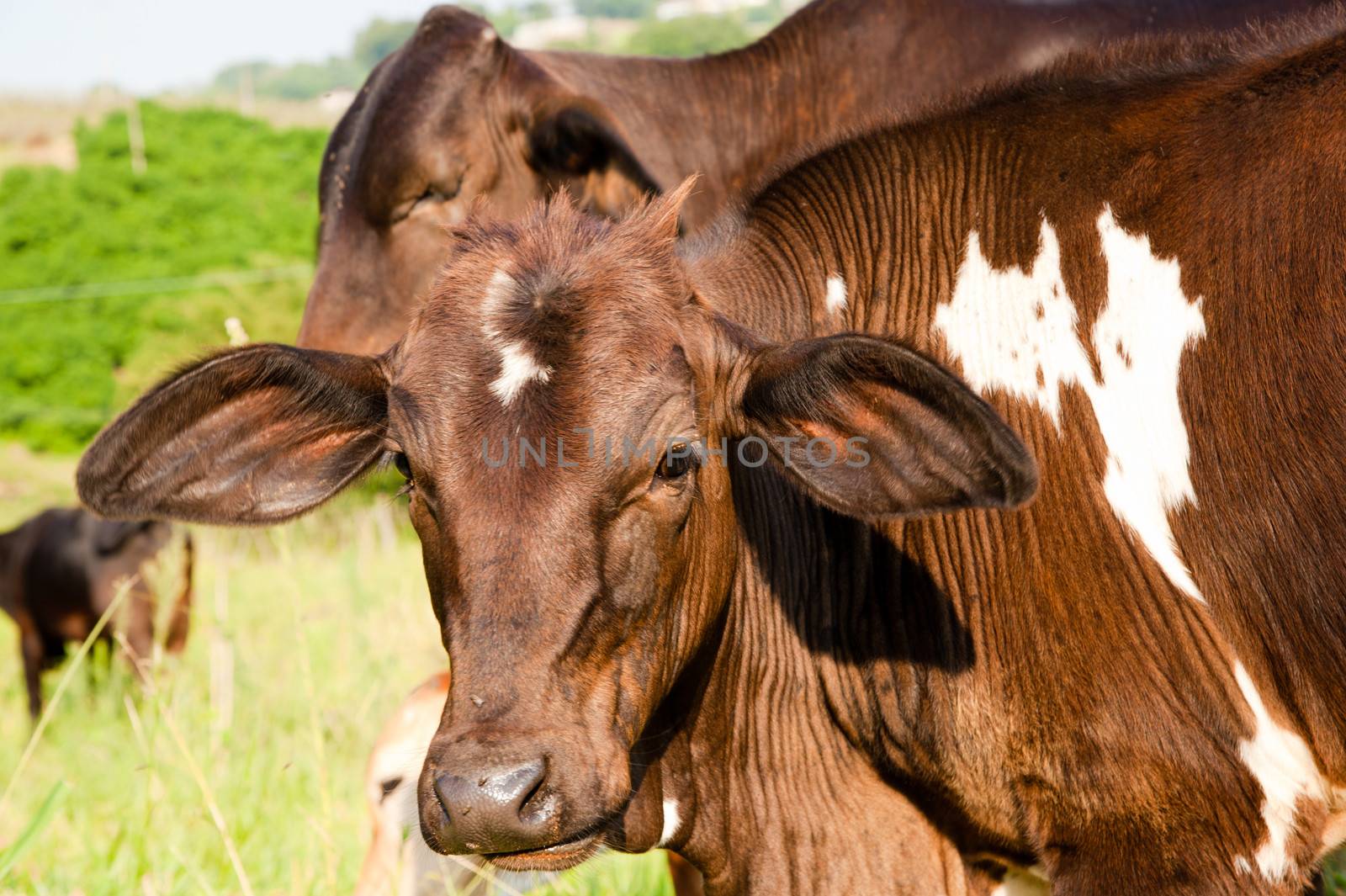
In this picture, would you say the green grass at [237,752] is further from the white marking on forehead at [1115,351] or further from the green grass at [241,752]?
the white marking on forehead at [1115,351]

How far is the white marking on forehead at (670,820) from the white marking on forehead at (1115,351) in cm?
139

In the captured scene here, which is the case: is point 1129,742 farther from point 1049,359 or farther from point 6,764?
point 6,764

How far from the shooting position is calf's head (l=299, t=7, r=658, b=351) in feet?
19.4

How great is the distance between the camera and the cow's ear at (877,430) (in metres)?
2.97

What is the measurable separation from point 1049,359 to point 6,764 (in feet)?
25.0

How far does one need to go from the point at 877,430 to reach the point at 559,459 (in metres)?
0.79

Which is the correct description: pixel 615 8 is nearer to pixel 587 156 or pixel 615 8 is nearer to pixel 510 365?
pixel 587 156

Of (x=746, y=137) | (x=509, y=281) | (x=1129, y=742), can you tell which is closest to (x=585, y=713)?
(x=509, y=281)

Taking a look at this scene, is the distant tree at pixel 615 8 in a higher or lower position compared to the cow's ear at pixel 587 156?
higher

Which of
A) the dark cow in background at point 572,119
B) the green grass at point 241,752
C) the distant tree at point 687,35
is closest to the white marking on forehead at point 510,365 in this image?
the green grass at point 241,752

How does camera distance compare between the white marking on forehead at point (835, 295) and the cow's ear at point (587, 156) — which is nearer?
the white marking on forehead at point (835, 295)

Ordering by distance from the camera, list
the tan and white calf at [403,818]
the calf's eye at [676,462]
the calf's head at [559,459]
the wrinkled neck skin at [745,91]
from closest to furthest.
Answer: the calf's head at [559,459] < the calf's eye at [676,462] < the tan and white calf at [403,818] < the wrinkled neck skin at [745,91]

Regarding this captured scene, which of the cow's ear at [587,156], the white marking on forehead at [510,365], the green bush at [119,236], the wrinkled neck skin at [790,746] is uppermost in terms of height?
the cow's ear at [587,156]

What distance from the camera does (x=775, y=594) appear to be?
12.3ft
